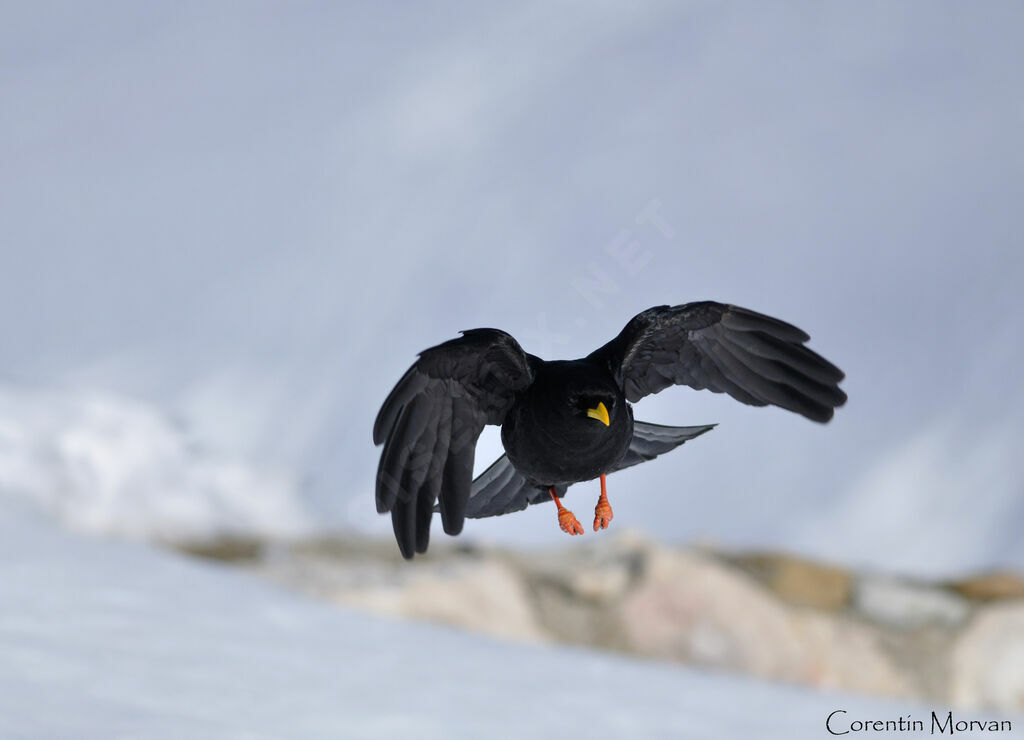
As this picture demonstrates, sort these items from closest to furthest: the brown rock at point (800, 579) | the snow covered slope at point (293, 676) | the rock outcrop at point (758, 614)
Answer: the snow covered slope at point (293, 676)
the rock outcrop at point (758, 614)
the brown rock at point (800, 579)

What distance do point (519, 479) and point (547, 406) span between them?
0.09 meters

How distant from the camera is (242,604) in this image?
13.1m

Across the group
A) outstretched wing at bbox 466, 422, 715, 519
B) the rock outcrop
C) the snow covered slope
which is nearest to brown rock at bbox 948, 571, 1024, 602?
the rock outcrop

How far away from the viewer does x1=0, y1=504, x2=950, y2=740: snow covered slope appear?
11.1 m

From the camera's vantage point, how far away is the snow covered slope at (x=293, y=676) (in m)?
11.1

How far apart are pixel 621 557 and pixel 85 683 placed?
251 inches

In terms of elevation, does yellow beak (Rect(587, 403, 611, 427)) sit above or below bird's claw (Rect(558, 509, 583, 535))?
above

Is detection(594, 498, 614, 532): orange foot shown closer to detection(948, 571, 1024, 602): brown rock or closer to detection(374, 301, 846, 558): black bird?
detection(374, 301, 846, 558): black bird

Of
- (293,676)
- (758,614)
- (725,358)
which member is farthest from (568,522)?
(758,614)

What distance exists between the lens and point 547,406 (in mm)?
1161

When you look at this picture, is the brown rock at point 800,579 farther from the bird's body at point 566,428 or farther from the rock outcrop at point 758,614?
the bird's body at point 566,428

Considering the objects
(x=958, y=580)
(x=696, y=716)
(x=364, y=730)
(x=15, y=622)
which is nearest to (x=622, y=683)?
(x=696, y=716)

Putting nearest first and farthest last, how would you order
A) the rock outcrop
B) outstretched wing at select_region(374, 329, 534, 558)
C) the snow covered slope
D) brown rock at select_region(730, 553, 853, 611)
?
outstretched wing at select_region(374, 329, 534, 558), the snow covered slope, the rock outcrop, brown rock at select_region(730, 553, 853, 611)

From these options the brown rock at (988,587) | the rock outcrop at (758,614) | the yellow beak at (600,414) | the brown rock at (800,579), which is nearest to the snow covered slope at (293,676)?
the rock outcrop at (758,614)
